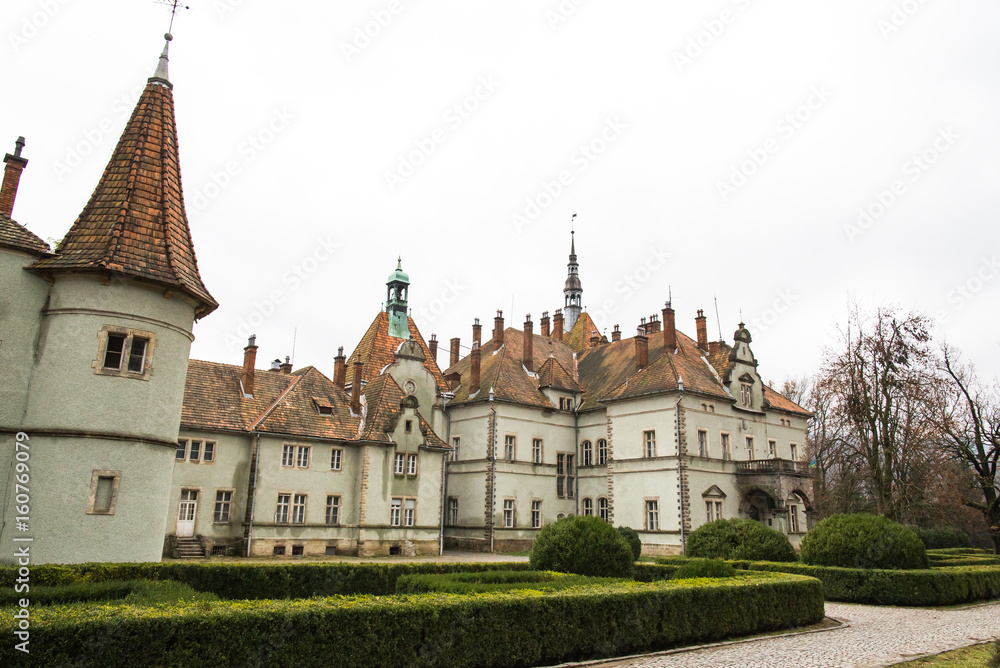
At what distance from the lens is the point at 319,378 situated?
37344 mm

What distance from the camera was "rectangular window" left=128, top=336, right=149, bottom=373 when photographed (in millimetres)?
16453

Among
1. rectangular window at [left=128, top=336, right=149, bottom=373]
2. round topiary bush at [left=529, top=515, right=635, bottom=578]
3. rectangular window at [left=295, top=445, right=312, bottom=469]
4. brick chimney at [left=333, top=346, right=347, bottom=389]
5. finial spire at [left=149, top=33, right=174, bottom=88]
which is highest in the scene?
finial spire at [left=149, top=33, right=174, bottom=88]

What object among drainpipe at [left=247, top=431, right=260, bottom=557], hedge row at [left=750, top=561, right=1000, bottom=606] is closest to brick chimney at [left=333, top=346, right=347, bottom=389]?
drainpipe at [left=247, top=431, right=260, bottom=557]

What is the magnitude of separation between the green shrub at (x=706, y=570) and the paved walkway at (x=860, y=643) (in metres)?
2.99

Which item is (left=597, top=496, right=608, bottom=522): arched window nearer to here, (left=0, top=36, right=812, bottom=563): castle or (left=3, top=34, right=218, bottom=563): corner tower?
(left=0, top=36, right=812, bottom=563): castle

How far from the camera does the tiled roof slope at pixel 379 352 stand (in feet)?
132

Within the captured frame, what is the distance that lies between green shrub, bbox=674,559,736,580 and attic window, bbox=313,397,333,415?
22.0 meters

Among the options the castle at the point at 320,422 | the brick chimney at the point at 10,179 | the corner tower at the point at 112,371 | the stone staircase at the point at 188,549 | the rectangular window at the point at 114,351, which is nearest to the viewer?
the corner tower at the point at 112,371

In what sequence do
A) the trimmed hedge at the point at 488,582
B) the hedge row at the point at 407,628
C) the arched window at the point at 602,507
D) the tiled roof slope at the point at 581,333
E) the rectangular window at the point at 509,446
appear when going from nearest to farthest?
the hedge row at the point at 407,628 < the trimmed hedge at the point at 488,582 < the rectangular window at the point at 509,446 < the arched window at the point at 602,507 < the tiled roof slope at the point at 581,333

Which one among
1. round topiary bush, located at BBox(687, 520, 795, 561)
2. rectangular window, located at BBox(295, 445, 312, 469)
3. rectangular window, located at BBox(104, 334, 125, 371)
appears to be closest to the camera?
rectangular window, located at BBox(104, 334, 125, 371)

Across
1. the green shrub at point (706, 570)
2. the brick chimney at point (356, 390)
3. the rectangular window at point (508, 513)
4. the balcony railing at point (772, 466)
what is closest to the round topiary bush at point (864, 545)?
the green shrub at point (706, 570)

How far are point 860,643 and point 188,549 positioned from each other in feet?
85.4

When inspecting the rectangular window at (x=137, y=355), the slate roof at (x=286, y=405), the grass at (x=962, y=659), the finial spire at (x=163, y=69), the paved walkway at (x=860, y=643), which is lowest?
the paved walkway at (x=860, y=643)

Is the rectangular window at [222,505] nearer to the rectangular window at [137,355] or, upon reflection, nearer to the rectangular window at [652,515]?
the rectangular window at [137,355]
